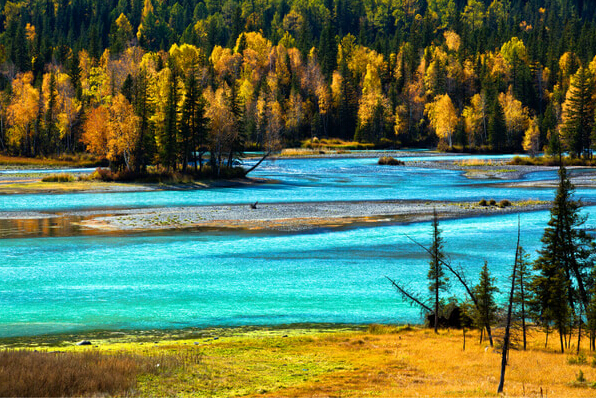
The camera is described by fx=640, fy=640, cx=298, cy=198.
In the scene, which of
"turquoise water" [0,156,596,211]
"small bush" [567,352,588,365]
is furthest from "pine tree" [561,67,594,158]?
"small bush" [567,352,588,365]

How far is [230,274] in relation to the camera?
31.4 m

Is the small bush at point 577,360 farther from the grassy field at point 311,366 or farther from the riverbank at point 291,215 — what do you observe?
the riverbank at point 291,215

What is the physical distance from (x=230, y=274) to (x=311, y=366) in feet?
46.8

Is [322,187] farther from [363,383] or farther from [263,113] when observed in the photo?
[263,113]

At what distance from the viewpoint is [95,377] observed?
14.4 m

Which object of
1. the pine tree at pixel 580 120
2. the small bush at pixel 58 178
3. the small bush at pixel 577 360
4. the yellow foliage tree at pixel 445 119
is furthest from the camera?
the yellow foliage tree at pixel 445 119

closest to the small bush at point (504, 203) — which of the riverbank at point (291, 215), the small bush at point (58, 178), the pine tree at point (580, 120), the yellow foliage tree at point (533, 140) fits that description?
the riverbank at point (291, 215)

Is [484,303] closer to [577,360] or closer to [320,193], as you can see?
[577,360]

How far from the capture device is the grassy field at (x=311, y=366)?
14.7 metres

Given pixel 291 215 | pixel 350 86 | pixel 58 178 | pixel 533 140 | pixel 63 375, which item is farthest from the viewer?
pixel 350 86

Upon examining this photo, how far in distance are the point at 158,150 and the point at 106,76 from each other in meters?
57.1

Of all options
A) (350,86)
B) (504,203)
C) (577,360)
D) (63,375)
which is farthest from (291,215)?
(350,86)

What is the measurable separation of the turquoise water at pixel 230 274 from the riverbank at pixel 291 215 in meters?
2.80

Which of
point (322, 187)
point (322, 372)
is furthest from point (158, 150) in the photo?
point (322, 372)
